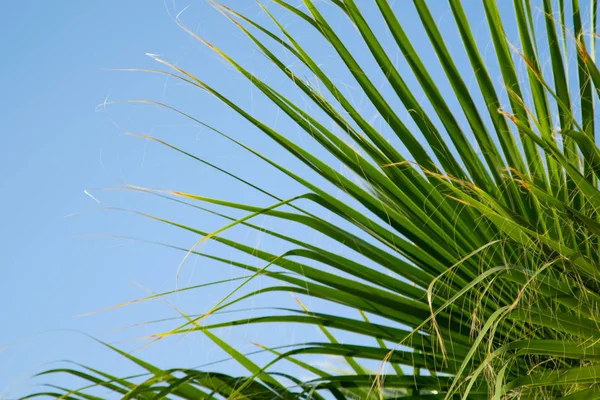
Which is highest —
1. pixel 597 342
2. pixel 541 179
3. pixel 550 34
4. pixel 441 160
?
pixel 550 34

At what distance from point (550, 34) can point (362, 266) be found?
629mm

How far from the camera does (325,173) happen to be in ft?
4.18

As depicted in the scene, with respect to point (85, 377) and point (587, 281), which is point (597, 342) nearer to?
point (587, 281)

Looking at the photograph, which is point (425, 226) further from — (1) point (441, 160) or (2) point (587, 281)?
(2) point (587, 281)

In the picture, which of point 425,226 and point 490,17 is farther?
point 490,17

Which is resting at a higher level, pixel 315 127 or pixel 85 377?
pixel 315 127

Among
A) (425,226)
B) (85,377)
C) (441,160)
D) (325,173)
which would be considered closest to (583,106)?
(441,160)

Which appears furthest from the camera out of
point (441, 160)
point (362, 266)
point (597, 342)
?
point (441, 160)

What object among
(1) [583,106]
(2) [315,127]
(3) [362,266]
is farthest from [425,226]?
(1) [583,106]

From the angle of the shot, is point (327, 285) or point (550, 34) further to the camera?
point (550, 34)

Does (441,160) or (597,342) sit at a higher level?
(441,160)

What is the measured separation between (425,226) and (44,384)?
73cm

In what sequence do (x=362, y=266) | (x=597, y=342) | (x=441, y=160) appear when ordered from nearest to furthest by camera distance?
(x=597, y=342), (x=362, y=266), (x=441, y=160)

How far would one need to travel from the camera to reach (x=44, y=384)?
4.22ft
